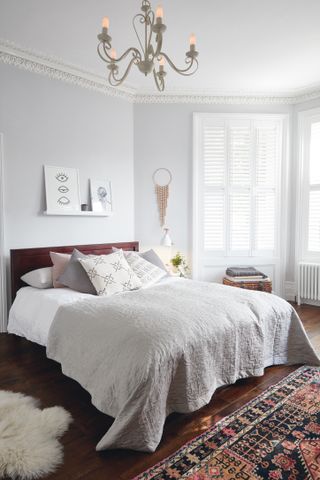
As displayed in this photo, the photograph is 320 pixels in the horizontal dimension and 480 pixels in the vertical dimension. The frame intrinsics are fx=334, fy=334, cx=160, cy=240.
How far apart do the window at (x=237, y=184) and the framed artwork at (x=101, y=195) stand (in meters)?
1.28

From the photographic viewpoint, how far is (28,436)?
182cm

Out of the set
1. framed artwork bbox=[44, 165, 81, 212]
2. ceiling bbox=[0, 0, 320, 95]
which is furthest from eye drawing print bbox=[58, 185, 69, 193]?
ceiling bbox=[0, 0, 320, 95]

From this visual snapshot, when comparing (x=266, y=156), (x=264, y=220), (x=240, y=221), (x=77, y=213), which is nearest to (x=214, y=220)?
(x=240, y=221)

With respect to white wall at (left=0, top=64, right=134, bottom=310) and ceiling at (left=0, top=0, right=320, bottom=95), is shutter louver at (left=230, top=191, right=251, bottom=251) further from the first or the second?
ceiling at (left=0, top=0, right=320, bottom=95)

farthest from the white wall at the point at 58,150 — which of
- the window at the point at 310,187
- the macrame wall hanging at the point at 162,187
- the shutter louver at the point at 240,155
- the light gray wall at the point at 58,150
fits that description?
the window at the point at 310,187

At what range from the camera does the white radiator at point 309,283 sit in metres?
4.64

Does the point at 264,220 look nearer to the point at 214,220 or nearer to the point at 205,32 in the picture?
the point at 214,220

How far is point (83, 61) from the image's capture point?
3.83 metres

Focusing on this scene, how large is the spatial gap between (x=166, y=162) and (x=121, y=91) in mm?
1110

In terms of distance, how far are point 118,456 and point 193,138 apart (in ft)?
13.3

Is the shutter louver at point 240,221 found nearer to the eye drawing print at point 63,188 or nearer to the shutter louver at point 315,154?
the shutter louver at point 315,154

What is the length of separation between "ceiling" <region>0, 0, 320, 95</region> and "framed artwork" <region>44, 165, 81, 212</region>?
1241 millimetres

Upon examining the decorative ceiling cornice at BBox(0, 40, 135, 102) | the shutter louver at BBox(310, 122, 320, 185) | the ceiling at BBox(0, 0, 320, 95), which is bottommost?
the shutter louver at BBox(310, 122, 320, 185)

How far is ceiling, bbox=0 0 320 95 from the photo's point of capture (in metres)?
2.86
